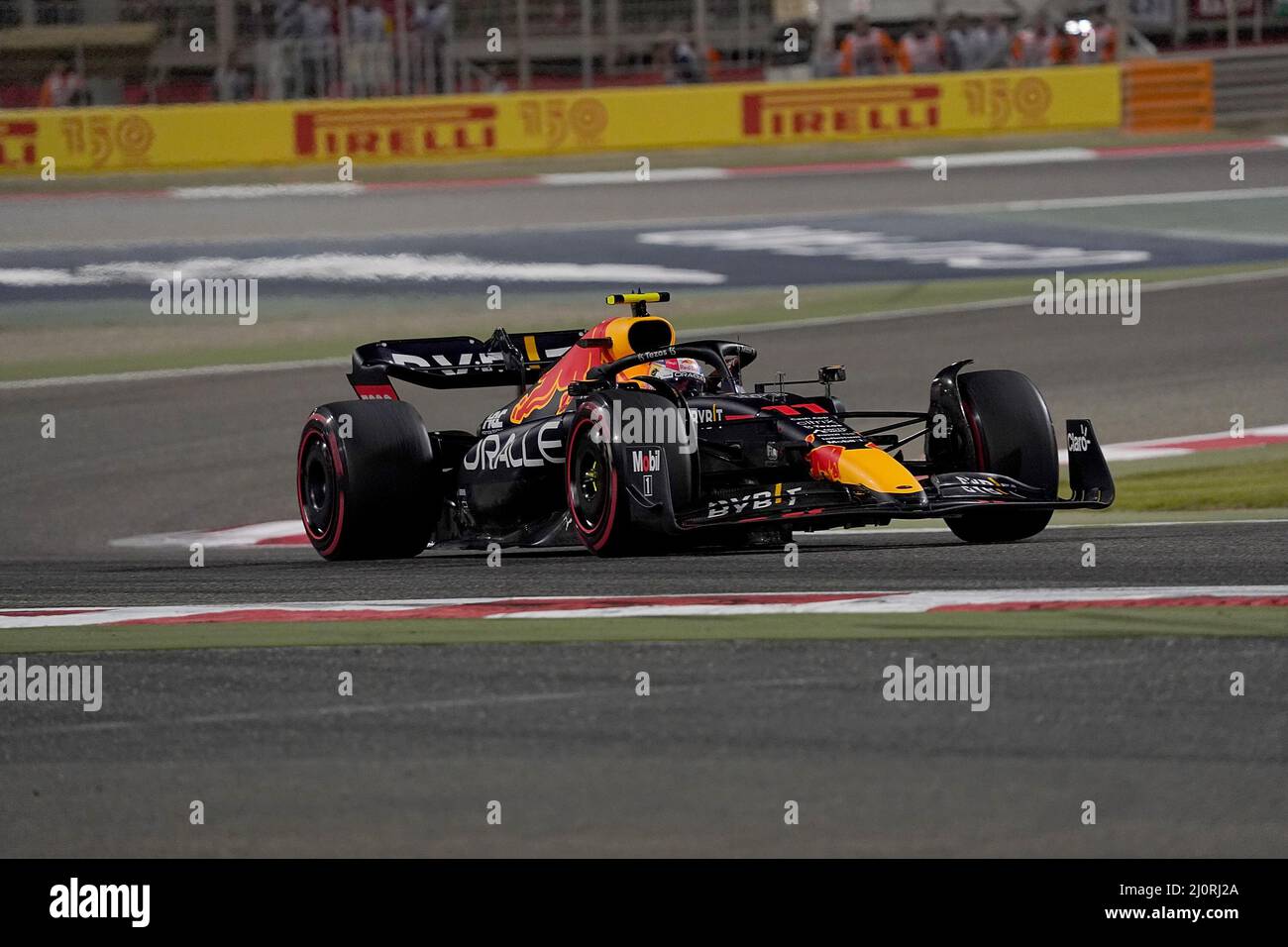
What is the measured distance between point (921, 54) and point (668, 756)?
23638 millimetres

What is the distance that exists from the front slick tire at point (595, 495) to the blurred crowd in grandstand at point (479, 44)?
19.1 meters

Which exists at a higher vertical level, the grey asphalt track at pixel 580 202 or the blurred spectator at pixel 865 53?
the blurred spectator at pixel 865 53

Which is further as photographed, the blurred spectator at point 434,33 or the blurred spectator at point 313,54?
the blurred spectator at point 434,33

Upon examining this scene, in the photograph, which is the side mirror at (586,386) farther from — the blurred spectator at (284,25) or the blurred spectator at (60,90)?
the blurred spectator at (60,90)

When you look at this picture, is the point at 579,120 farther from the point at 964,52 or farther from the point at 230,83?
the point at 964,52

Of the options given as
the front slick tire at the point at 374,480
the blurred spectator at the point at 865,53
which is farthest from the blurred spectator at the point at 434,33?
the front slick tire at the point at 374,480

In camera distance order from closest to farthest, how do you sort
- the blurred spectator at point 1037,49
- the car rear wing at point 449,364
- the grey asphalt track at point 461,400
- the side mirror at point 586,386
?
the side mirror at point 586,386 < the car rear wing at point 449,364 < the grey asphalt track at point 461,400 < the blurred spectator at point 1037,49

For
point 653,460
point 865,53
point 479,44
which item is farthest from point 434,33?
point 653,460

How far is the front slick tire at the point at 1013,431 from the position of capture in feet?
29.9

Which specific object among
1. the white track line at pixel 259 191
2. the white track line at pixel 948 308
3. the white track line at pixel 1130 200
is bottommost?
the white track line at pixel 948 308

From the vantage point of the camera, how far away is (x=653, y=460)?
869cm

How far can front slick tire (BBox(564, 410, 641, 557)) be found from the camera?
883 cm

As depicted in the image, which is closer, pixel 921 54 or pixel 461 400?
pixel 461 400
